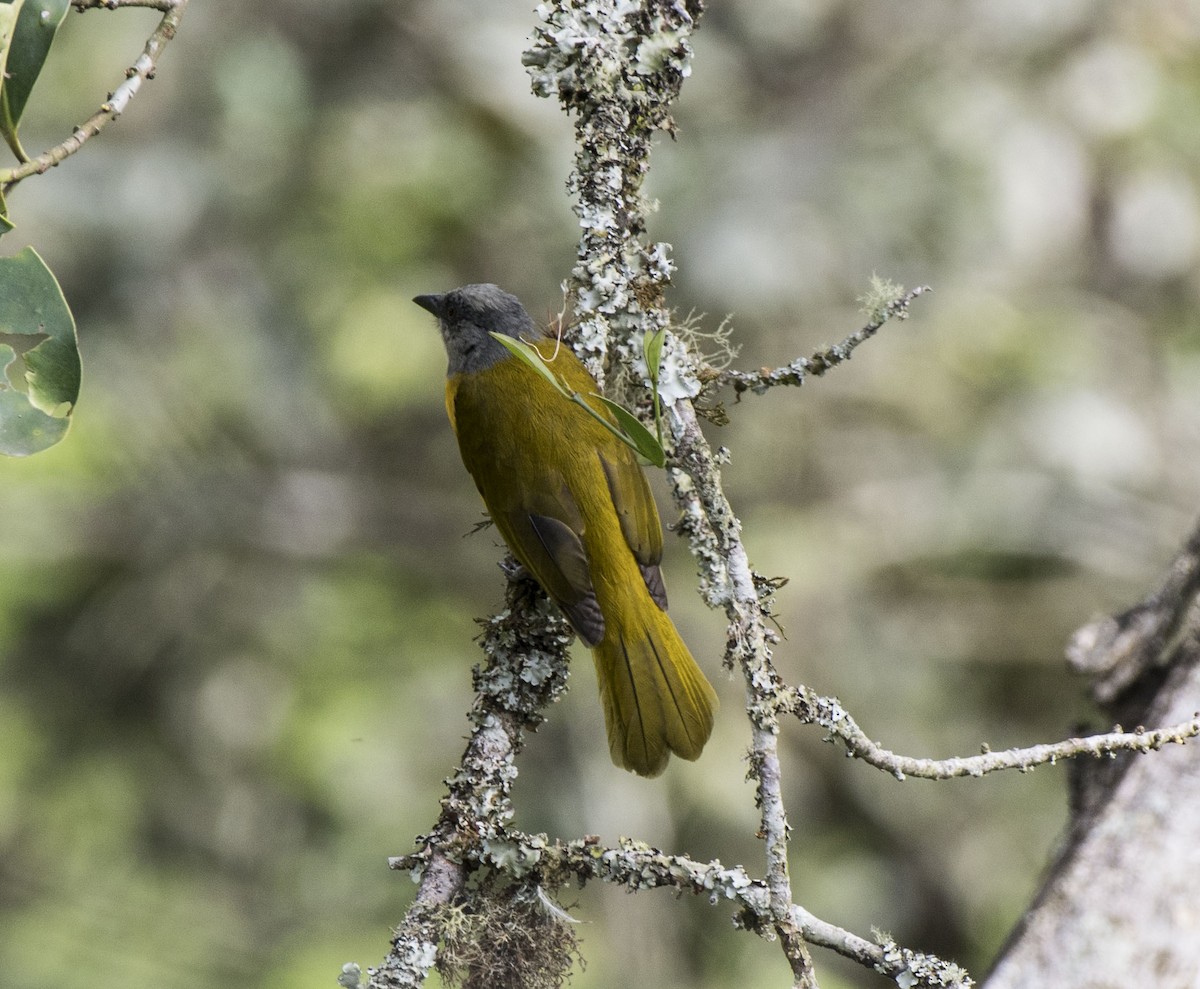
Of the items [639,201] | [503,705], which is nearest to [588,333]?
[639,201]

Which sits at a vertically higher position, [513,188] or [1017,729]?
[513,188]

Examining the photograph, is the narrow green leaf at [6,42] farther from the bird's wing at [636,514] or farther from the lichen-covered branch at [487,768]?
the bird's wing at [636,514]

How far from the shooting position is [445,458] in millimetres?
5586

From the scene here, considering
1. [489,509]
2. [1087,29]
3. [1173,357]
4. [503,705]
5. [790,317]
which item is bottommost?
[503,705]

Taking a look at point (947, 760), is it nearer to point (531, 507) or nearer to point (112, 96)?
point (531, 507)

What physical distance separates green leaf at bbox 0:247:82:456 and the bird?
3.13 feet

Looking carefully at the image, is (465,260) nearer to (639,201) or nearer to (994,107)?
(994,107)

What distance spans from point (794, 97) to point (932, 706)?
2772 millimetres

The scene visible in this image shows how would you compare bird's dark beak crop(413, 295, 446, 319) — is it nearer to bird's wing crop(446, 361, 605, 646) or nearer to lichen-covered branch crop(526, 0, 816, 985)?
bird's wing crop(446, 361, 605, 646)

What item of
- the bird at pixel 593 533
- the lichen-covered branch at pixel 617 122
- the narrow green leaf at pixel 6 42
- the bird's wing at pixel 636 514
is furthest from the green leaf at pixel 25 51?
the bird's wing at pixel 636 514

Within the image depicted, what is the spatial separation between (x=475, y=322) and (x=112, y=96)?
1.58 meters

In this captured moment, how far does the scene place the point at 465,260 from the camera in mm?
5551

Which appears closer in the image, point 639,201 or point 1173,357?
point 639,201

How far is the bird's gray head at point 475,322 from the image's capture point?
3.65 meters
